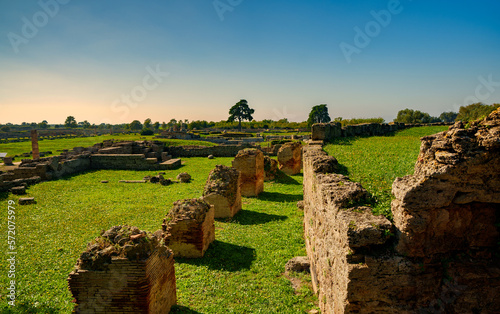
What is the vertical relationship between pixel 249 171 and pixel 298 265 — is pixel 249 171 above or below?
above

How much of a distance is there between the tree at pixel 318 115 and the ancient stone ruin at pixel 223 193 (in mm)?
58299

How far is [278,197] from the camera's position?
12648 millimetres

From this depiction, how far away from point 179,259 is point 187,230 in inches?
32.4

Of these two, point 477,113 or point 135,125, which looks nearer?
point 477,113

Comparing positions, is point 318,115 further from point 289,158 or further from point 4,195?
point 4,195

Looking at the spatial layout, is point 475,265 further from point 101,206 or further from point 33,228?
point 101,206

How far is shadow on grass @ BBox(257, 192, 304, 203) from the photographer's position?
1214 centimetres

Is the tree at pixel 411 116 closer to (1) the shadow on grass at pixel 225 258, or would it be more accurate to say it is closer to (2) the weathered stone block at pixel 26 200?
(1) the shadow on grass at pixel 225 258

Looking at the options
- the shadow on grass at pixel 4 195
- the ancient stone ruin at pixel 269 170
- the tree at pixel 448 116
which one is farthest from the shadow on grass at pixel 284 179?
the tree at pixel 448 116

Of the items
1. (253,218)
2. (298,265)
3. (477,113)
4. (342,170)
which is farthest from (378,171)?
(477,113)

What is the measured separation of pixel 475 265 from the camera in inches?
119

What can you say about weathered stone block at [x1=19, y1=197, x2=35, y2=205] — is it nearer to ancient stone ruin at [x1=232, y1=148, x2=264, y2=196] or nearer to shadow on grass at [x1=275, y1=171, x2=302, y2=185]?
ancient stone ruin at [x1=232, y1=148, x2=264, y2=196]

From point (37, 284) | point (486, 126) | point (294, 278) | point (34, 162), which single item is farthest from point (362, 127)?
point (34, 162)

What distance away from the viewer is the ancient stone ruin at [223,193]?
9.99m
